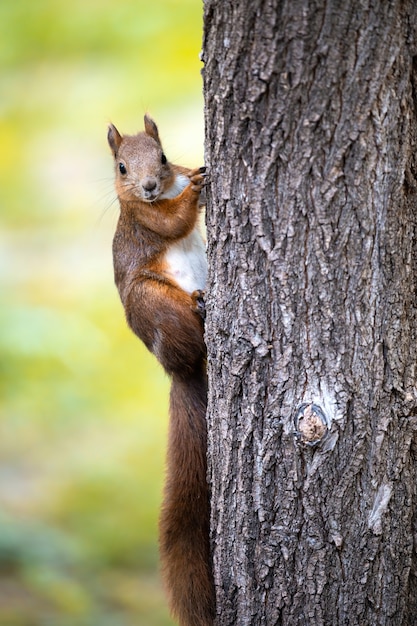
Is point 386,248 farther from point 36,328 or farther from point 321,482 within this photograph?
point 36,328

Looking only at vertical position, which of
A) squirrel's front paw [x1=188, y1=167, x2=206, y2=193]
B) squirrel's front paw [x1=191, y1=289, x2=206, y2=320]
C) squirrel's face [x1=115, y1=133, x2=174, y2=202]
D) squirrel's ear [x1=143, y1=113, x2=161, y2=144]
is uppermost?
squirrel's ear [x1=143, y1=113, x2=161, y2=144]

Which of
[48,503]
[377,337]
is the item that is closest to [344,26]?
[377,337]

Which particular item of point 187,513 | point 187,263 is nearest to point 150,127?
point 187,263

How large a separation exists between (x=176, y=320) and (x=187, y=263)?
0.94 ft

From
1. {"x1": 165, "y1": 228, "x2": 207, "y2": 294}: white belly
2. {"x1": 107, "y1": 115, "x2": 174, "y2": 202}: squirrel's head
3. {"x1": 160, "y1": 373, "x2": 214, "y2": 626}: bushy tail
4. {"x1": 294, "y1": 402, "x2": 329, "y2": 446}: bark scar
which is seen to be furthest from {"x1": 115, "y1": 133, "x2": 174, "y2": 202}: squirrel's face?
{"x1": 294, "y1": 402, "x2": 329, "y2": 446}: bark scar

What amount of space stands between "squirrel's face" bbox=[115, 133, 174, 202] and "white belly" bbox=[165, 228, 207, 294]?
179mm

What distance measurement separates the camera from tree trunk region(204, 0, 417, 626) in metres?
1.93

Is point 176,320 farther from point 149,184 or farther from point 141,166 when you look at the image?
point 141,166

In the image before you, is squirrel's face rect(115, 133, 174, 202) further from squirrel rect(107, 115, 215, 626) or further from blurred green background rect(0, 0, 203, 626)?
blurred green background rect(0, 0, 203, 626)

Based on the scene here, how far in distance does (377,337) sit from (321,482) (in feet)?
1.30

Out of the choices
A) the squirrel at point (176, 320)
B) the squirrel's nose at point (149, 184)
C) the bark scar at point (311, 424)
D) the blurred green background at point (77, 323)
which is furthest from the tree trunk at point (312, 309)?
Result: the blurred green background at point (77, 323)

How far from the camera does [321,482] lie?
86.2 inches

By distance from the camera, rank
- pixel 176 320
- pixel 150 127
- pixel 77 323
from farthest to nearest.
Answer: pixel 77 323, pixel 150 127, pixel 176 320

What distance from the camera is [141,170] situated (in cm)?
288
